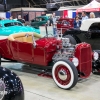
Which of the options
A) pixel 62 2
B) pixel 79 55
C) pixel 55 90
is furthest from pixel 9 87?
pixel 62 2

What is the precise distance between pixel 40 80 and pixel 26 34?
1.41 m

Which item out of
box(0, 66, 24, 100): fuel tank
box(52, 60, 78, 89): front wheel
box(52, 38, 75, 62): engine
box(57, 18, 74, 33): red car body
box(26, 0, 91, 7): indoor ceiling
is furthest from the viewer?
box(26, 0, 91, 7): indoor ceiling

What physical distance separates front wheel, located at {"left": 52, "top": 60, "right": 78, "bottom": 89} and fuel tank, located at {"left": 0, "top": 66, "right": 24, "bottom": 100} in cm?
163

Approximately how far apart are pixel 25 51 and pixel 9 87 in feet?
8.63

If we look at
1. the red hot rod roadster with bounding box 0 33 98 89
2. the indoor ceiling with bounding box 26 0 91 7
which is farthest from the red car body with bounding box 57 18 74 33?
the indoor ceiling with bounding box 26 0 91 7

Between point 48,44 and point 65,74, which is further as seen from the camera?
point 48,44

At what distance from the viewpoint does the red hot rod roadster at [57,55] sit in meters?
4.77

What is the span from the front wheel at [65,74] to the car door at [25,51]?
91cm

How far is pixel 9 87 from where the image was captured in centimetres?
305

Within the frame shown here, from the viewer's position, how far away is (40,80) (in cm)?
546

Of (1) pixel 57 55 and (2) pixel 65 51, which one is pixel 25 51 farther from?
(2) pixel 65 51

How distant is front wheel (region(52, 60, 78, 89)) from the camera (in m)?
4.61

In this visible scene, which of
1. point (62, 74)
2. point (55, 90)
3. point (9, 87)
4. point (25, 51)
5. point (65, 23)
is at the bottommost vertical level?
point (55, 90)

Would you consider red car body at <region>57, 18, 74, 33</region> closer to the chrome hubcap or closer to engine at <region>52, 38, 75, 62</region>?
engine at <region>52, 38, 75, 62</region>
